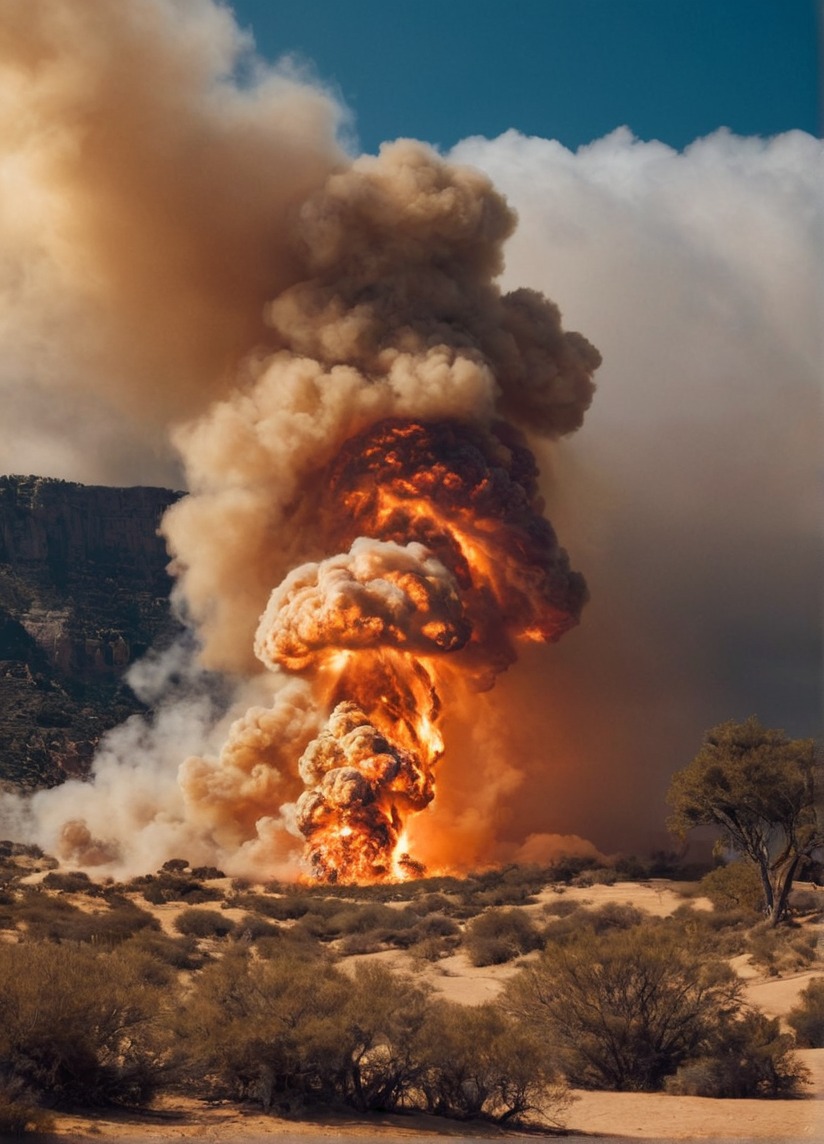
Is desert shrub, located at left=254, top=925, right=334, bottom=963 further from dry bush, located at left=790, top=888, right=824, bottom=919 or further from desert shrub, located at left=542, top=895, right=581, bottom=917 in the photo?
dry bush, located at left=790, top=888, right=824, bottom=919

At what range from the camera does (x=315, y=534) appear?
51.1 meters

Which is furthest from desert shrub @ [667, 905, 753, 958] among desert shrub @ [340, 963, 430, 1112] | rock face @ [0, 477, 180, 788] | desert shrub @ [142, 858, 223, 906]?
rock face @ [0, 477, 180, 788]

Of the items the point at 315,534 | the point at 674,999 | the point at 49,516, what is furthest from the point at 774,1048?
the point at 49,516

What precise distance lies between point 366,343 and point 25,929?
31940 mm

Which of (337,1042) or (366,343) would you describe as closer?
→ (337,1042)

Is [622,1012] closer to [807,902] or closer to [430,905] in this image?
[807,902]

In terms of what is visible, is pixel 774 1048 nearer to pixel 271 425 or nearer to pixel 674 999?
pixel 674 999

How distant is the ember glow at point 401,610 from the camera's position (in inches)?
1683

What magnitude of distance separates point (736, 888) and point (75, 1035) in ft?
82.2

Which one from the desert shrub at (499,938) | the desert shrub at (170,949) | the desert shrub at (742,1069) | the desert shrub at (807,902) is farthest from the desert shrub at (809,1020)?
the desert shrub at (807,902)

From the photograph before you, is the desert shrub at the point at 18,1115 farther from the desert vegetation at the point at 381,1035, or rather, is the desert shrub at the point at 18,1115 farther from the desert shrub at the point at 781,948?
the desert shrub at the point at 781,948

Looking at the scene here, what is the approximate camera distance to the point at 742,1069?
14602 mm

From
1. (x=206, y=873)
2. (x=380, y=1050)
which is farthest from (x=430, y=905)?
(x=380, y=1050)

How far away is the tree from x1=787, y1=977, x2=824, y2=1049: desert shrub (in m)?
11.9
